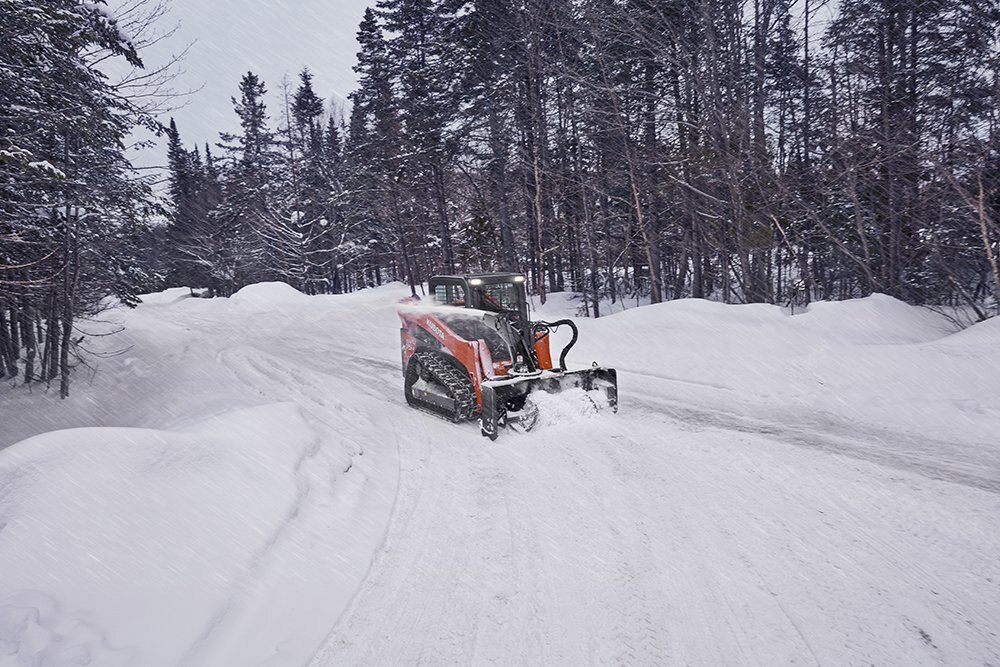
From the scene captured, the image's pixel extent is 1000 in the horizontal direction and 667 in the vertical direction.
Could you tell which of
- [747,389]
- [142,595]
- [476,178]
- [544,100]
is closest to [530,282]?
[476,178]

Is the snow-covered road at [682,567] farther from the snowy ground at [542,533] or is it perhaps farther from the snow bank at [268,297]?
the snow bank at [268,297]

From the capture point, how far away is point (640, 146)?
16344 mm

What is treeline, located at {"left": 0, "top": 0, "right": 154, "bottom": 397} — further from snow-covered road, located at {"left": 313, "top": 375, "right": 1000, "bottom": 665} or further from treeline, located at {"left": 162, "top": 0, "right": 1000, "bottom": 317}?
snow-covered road, located at {"left": 313, "top": 375, "right": 1000, "bottom": 665}

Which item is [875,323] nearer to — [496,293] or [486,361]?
[496,293]

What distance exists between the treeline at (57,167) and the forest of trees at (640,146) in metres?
0.06

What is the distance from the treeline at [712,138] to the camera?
1197cm

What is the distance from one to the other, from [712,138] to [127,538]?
47.1 ft

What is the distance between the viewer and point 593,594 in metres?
3.45

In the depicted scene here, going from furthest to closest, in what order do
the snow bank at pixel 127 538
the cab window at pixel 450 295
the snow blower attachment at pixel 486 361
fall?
the cab window at pixel 450 295
the snow blower attachment at pixel 486 361
the snow bank at pixel 127 538

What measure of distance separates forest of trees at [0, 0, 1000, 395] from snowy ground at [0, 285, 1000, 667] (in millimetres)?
3877

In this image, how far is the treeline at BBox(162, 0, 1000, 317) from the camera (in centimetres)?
1197

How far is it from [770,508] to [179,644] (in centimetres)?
432

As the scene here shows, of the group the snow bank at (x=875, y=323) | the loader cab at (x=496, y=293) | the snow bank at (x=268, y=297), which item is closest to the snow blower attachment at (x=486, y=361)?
the loader cab at (x=496, y=293)

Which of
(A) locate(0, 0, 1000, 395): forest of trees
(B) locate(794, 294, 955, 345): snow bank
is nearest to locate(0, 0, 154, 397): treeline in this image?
(A) locate(0, 0, 1000, 395): forest of trees
